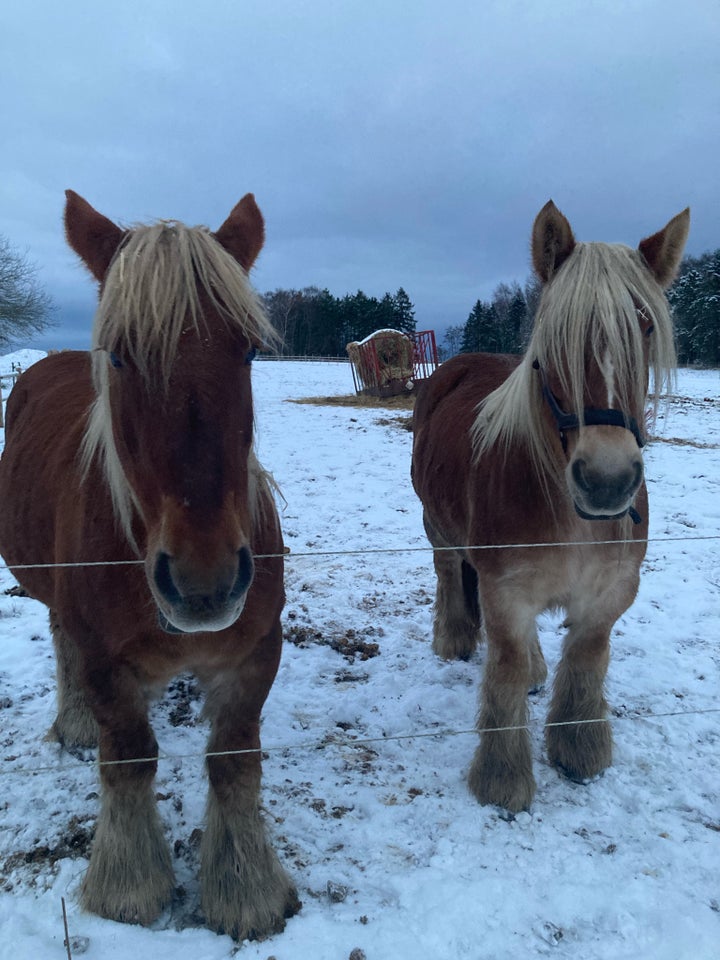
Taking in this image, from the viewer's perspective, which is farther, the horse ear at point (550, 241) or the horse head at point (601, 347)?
the horse ear at point (550, 241)

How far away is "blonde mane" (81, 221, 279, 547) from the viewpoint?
1.47 metres

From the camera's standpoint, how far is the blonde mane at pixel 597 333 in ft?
6.77

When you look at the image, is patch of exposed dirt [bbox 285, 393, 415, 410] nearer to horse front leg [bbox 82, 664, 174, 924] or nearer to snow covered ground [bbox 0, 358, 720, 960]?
snow covered ground [bbox 0, 358, 720, 960]

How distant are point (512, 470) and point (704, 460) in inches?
300

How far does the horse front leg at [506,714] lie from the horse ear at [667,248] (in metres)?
1.49

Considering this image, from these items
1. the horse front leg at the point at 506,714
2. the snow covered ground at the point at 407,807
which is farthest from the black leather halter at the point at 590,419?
the horse front leg at the point at 506,714

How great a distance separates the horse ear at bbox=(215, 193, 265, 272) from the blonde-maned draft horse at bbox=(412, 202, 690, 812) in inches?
44.1

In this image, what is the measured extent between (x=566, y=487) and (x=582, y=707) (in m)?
1.21

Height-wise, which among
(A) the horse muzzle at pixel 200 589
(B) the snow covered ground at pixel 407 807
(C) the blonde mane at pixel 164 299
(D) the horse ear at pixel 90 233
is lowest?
(B) the snow covered ground at pixel 407 807

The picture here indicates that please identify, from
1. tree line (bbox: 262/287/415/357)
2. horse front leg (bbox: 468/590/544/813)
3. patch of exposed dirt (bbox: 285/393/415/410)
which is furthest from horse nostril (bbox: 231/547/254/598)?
tree line (bbox: 262/287/415/357)

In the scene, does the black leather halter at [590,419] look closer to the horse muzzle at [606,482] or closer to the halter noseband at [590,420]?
the halter noseband at [590,420]

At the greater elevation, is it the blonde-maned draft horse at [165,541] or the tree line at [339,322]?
the tree line at [339,322]

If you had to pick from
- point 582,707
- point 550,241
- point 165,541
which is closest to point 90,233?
point 165,541

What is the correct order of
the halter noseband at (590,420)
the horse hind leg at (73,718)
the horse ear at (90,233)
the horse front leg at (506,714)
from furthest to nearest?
the horse hind leg at (73,718) → the horse front leg at (506,714) → the halter noseband at (590,420) → the horse ear at (90,233)
